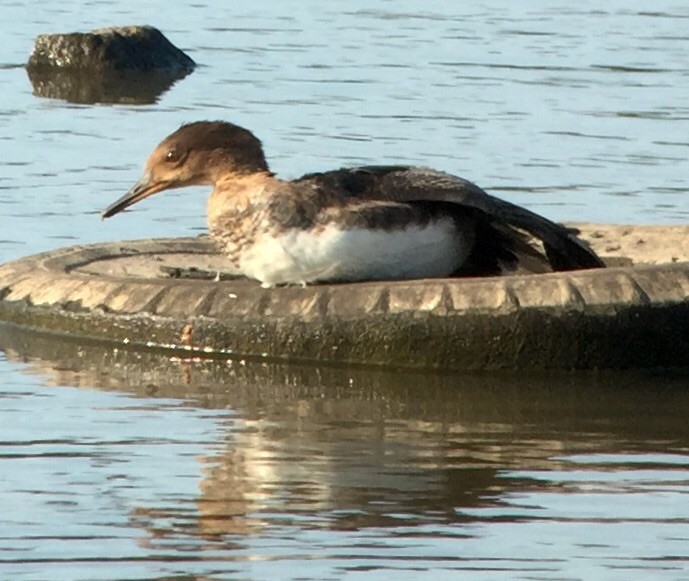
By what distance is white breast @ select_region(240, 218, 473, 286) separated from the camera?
959cm

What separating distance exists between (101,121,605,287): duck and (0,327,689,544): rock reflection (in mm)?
473

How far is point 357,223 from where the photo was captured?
951cm

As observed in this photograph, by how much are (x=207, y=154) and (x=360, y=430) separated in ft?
6.80

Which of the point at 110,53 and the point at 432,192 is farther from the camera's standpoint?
the point at 110,53

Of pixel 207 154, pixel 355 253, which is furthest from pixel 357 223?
pixel 207 154

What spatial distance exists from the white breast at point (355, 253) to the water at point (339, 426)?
0.42 metres

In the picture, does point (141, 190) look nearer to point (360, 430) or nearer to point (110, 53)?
point (360, 430)

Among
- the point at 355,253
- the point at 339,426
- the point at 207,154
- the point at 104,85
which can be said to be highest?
the point at 207,154

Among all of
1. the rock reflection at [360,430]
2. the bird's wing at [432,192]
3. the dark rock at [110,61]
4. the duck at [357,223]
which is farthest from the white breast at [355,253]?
the dark rock at [110,61]

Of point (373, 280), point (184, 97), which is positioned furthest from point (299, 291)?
point (184, 97)

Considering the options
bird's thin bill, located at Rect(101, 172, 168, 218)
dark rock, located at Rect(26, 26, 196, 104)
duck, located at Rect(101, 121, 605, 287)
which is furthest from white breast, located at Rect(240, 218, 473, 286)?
dark rock, located at Rect(26, 26, 196, 104)

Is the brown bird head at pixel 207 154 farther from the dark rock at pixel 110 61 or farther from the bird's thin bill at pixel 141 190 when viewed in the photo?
the dark rock at pixel 110 61

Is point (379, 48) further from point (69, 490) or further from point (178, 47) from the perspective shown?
point (69, 490)

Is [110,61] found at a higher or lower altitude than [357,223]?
lower
